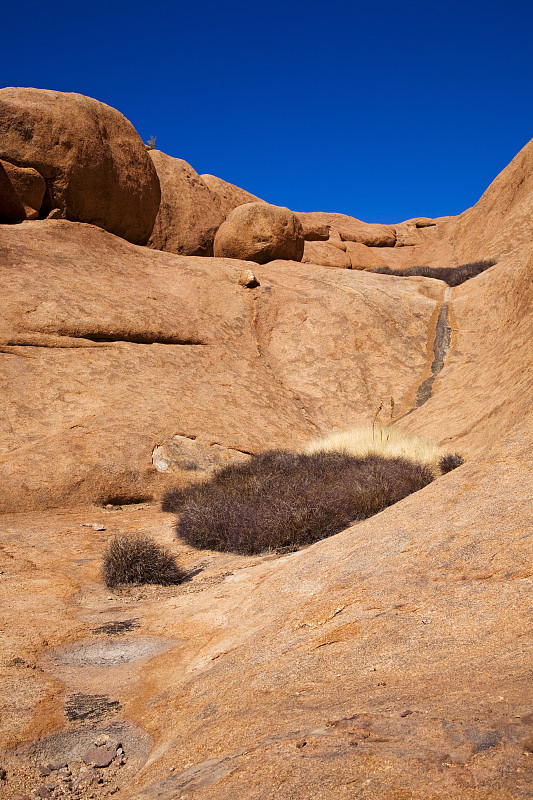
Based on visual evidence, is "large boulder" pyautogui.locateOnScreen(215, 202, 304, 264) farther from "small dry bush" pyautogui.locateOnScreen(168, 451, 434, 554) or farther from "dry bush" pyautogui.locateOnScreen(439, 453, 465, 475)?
"dry bush" pyautogui.locateOnScreen(439, 453, 465, 475)

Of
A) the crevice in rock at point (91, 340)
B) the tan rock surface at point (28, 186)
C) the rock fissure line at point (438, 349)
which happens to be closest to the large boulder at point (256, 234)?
the rock fissure line at point (438, 349)

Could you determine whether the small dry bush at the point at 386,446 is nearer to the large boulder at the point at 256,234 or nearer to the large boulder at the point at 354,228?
the large boulder at the point at 256,234

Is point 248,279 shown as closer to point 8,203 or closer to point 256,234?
point 256,234

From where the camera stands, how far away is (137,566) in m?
5.47

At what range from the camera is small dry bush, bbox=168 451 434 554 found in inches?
245

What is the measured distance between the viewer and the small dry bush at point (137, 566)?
215 inches

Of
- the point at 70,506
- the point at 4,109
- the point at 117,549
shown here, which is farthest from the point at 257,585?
the point at 4,109

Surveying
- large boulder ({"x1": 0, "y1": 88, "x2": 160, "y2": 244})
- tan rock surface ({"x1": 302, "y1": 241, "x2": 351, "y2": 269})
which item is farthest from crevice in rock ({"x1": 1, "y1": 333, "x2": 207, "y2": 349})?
tan rock surface ({"x1": 302, "y1": 241, "x2": 351, "y2": 269})

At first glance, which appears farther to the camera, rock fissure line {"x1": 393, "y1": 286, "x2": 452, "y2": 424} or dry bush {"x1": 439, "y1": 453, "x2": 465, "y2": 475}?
rock fissure line {"x1": 393, "y1": 286, "x2": 452, "y2": 424}

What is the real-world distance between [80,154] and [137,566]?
1075cm

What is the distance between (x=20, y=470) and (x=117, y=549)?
10.1 ft

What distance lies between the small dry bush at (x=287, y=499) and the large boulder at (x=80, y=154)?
323 inches

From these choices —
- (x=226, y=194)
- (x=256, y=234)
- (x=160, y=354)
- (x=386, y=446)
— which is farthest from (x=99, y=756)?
(x=226, y=194)

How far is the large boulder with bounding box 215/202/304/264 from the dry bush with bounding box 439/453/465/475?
10.5m
